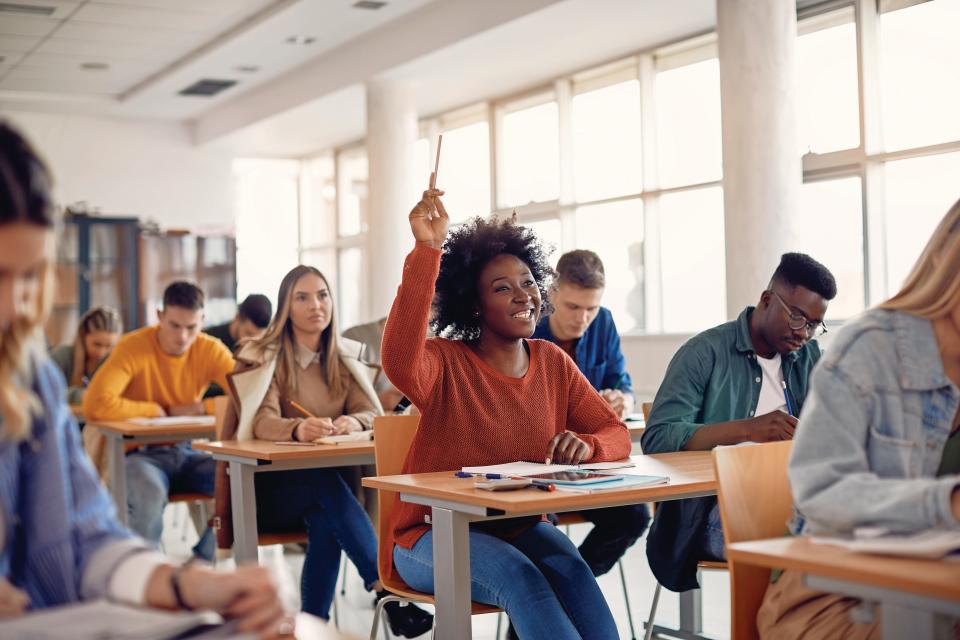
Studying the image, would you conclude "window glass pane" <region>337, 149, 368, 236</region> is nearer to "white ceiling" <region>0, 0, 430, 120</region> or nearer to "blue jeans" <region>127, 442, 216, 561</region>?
"white ceiling" <region>0, 0, 430, 120</region>

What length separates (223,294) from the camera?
11531 millimetres

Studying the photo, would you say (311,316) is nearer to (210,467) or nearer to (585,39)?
(210,467)

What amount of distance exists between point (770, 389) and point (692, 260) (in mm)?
4779

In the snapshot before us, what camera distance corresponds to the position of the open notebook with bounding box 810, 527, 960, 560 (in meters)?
1.47

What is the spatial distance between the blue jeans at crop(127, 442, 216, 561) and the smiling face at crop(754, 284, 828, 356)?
264 centimetres

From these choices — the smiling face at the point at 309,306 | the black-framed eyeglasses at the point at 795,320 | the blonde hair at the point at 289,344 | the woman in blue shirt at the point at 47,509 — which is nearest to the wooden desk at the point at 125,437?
the blonde hair at the point at 289,344

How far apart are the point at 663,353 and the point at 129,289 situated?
5870mm

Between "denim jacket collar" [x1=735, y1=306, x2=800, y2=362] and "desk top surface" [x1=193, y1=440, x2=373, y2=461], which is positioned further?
"desk top surface" [x1=193, y1=440, x2=373, y2=461]

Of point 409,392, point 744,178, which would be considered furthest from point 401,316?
point 744,178

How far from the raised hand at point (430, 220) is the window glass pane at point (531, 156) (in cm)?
629

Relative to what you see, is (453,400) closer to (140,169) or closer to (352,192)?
(352,192)

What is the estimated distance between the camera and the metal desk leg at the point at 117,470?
446 centimetres

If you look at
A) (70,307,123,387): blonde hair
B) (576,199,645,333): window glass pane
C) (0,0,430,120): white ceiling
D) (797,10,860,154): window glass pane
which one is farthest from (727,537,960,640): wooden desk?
(0,0,430,120): white ceiling

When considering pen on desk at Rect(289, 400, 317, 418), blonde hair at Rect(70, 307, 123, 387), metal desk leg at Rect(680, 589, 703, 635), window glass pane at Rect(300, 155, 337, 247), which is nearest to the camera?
metal desk leg at Rect(680, 589, 703, 635)
